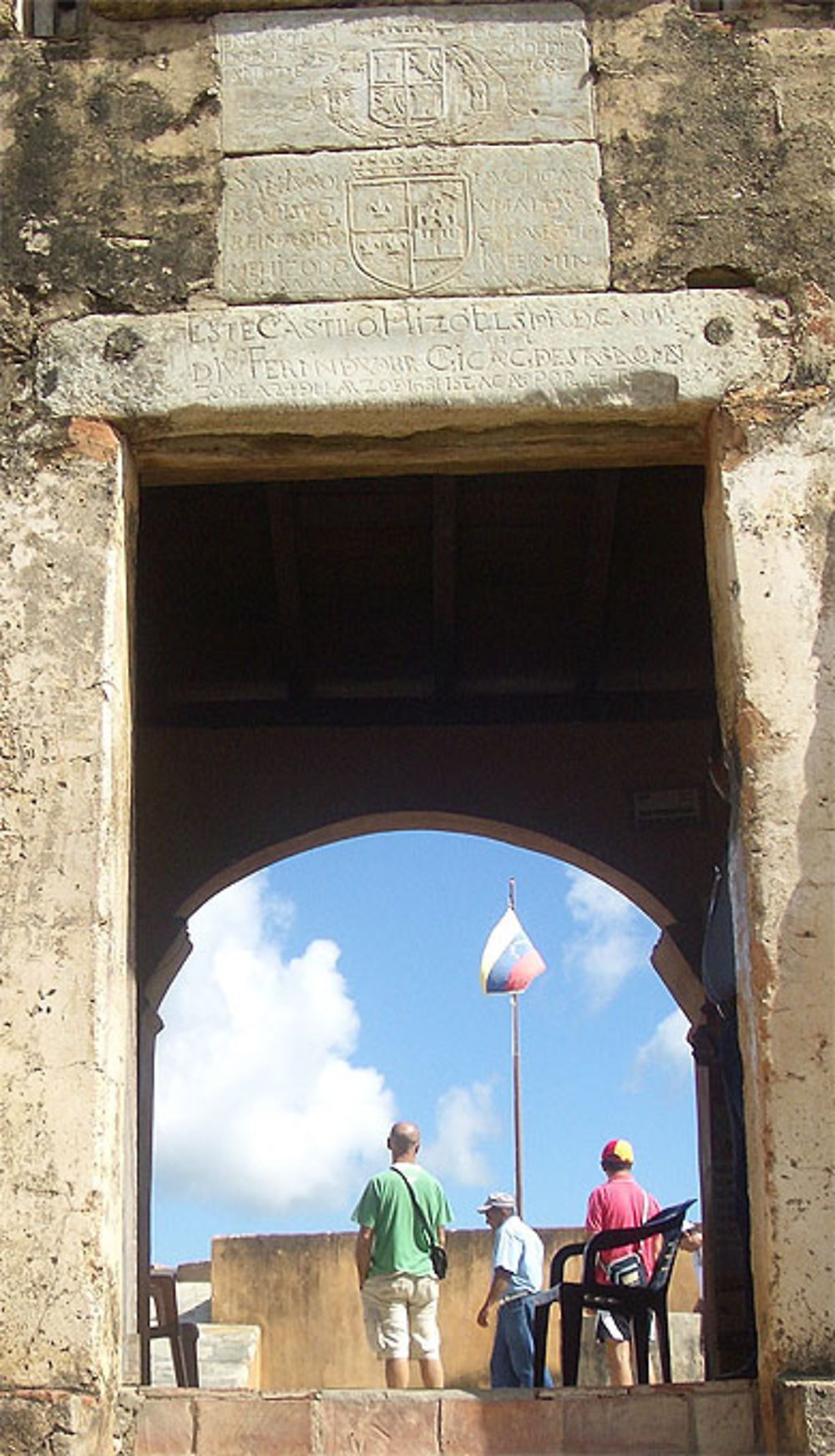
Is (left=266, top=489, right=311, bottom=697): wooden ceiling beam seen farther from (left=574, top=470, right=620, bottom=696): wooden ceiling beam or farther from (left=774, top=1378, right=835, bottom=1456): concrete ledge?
(left=774, top=1378, right=835, bottom=1456): concrete ledge

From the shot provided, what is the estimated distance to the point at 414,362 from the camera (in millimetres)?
5410

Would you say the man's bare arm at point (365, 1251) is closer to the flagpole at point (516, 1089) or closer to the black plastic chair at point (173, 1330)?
the black plastic chair at point (173, 1330)

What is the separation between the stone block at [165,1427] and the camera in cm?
491

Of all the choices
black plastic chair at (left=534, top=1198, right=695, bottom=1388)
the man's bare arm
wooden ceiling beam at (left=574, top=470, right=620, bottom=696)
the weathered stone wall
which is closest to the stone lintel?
the weathered stone wall

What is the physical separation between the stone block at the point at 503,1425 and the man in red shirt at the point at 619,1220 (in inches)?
73.9

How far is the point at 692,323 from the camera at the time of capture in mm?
5441

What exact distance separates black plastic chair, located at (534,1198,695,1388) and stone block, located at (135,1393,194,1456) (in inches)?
64.2

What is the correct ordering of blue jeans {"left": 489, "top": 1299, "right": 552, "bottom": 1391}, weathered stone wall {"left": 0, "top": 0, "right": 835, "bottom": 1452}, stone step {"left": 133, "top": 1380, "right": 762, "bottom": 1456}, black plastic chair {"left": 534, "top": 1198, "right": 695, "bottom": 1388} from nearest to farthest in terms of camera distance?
weathered stone wall {"left": 0, "top": 0, "right": 835, "bottom": 1452} → stone step {"left": 133, "top": 1380, "right": 762, "bottom": 1456} → black plastic chair {"left": 534, "top": 1198, "right": 695, "bottom": 1388} → blue jeans {"left": 489, "top": 1299, "right": 552, "bottom": 1391}

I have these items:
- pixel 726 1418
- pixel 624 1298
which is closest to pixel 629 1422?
pixel 726 1418

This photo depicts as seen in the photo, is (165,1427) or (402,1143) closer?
(165,1427)

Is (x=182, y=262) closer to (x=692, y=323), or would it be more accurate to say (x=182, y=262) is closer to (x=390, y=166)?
(x=390, y=166)

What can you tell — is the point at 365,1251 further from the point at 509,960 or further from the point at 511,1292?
the point at 509,960

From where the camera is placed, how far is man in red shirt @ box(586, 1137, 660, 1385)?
22.5ft

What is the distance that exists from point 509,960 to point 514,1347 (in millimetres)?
6798
